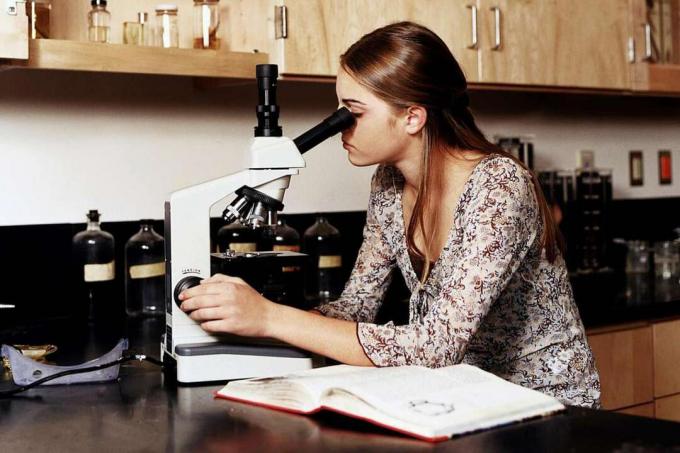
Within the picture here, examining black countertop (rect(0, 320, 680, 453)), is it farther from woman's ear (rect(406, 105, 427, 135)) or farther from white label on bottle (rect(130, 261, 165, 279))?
white label on bottle (rect(130, 261, 165, 279))

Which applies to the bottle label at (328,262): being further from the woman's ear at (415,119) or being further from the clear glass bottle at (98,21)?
the woman's ear at (415,119)

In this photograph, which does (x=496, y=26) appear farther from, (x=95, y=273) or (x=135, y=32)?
(x=95, y=273)

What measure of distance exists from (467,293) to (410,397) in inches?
12.5

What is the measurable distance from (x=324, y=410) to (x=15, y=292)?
1.30 meters

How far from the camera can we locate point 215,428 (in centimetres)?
127

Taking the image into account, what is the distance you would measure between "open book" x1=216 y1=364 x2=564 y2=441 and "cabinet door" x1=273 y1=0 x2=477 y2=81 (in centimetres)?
107

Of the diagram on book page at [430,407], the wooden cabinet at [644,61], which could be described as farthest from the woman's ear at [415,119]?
the wooden cabinet at [644,61]

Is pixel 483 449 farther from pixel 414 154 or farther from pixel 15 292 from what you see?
pixel 15 292

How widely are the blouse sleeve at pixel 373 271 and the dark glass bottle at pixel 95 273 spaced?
2.40 feet

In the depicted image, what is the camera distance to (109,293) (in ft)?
8.04

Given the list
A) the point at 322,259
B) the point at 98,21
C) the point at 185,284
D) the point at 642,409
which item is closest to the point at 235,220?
the point at 185,284

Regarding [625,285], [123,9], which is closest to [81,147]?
[123,9]

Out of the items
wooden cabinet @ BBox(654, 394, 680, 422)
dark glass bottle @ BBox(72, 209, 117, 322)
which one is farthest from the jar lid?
wooden cabinet @ BBox(654, 394, 680, 422)

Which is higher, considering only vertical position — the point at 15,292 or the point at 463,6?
the point at 463,6
